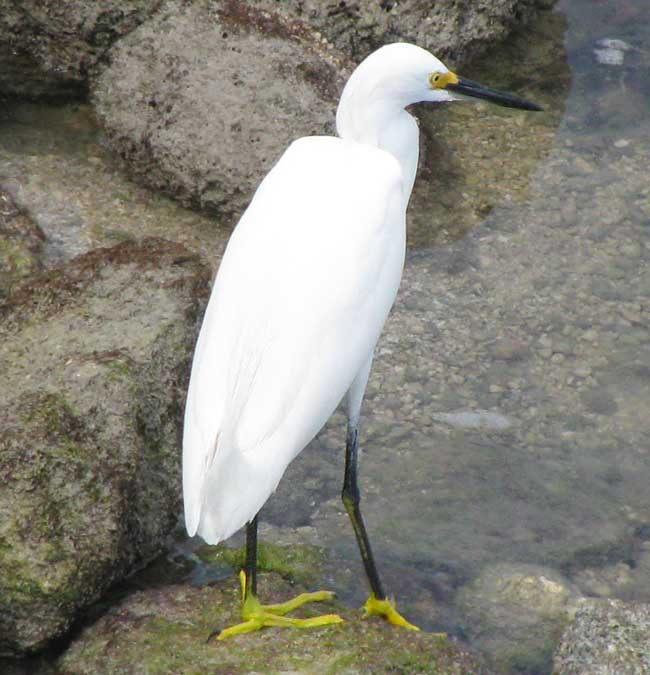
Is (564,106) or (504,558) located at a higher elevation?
(564,106)

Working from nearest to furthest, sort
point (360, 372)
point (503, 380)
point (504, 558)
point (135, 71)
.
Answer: point (360, 372) → point (504, 558) → point (503, 380) → point (135, 71)

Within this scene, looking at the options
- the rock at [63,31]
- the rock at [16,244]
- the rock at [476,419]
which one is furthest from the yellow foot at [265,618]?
the rock at [63,31]

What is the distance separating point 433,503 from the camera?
330cm

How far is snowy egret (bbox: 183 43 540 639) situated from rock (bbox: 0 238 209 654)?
271mm

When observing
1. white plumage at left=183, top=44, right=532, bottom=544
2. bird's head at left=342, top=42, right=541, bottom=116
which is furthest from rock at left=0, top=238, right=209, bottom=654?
bird's head at left=342, top=42, right=541, bottom=116

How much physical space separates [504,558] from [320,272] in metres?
1.03

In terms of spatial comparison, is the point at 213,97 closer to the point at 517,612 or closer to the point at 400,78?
the point at 400,78

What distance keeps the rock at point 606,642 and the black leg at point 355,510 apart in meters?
0.48

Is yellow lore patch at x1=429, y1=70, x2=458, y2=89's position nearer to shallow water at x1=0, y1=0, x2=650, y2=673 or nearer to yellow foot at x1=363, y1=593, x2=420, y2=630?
shallow water at x1=0, y1=0, x2=650, y2=673

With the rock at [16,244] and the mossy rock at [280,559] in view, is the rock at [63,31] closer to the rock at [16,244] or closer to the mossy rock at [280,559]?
the rock at [16,244]

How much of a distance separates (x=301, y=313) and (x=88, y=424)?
0.60m

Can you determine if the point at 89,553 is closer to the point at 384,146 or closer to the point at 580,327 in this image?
the point at 384,146

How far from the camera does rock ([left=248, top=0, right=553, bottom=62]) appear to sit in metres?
4.87

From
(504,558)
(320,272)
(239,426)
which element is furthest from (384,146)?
(504,558)
